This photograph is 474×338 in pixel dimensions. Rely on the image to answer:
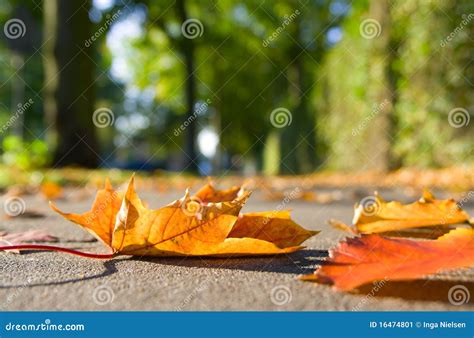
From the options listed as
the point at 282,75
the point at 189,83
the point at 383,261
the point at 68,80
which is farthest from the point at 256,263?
the point at 282,75

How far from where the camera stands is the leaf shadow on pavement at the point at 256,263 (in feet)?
3.94

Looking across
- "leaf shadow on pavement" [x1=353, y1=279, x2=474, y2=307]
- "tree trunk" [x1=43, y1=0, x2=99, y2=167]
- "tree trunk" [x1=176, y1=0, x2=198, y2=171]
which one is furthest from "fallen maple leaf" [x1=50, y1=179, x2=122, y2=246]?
"tree trunk" [x1=176, y1=0, x2=198, y2=171]

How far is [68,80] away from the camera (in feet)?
31.6

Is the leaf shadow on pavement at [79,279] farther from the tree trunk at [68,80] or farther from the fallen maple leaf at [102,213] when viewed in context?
the tree trunk at [68,80]

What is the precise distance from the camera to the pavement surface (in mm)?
926

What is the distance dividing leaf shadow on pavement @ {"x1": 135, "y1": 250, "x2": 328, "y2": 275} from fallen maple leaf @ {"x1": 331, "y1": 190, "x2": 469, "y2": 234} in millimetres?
236

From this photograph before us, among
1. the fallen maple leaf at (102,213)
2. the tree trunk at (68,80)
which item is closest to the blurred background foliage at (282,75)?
the tree trunk at (68,80)

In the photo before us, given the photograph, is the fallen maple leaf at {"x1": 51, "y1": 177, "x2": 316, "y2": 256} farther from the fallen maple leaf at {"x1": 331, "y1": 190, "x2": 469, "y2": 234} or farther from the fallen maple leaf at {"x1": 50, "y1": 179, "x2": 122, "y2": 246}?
the fallen maple leaf at {"x1": 331, "y1": 190, "x2": 469, "y2": 234}

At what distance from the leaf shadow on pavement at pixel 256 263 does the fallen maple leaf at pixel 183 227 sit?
0.08 ft

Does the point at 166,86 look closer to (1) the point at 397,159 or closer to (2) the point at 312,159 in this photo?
(2) the point at 312,159

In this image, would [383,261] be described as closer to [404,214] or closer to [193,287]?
[193,287]

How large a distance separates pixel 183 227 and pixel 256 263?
0.71ft

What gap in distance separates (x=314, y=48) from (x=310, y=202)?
17.4 m

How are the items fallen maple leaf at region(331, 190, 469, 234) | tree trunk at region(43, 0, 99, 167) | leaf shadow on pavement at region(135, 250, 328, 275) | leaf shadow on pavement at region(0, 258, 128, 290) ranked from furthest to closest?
tree trunk at region(43, 0, 99, 167) < fallen maple leaf at region(331, 190, 469, 234) < leaf shadow on pavement at region(135, 250, 328, 275) < leaf shadow on pavement at region(0, 258, 128, 290)
